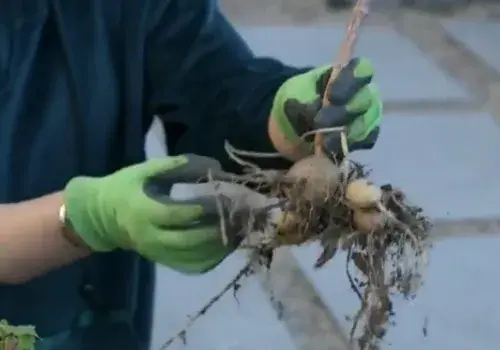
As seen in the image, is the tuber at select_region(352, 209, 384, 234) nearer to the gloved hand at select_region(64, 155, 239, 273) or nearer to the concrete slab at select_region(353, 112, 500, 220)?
the gloved hand at select_region(64, 155, 239, 273)

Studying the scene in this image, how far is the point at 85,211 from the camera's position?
73cm

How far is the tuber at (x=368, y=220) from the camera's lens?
68 centimetres

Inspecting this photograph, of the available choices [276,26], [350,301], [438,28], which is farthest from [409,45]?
[350,301]

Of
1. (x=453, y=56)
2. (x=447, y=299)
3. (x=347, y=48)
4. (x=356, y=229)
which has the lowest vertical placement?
(x=447, y=299)

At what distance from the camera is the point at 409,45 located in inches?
84.3

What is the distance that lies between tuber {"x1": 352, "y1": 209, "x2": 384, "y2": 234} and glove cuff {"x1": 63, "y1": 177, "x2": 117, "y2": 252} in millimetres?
187

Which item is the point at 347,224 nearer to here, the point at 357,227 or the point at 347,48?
the point at 357,227

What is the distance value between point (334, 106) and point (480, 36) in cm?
151

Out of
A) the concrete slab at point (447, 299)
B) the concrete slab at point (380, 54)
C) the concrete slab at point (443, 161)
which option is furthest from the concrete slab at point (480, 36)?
the concrete slab at point (447, 299)

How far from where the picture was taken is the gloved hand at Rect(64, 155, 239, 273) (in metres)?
0.71

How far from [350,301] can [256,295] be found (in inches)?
5.2

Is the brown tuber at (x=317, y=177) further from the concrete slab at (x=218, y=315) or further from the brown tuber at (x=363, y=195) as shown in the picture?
the concrete slab at (x=218, y=315)

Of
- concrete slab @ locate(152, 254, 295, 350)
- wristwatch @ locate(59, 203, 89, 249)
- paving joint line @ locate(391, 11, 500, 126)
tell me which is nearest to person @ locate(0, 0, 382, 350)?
wristwatch @ locate(59, 203, 89, 249)

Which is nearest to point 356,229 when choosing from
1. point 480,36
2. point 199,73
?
point 199,73
